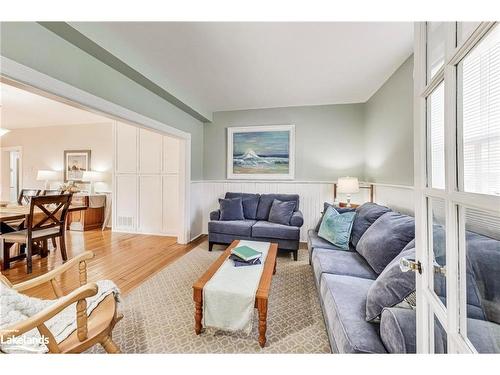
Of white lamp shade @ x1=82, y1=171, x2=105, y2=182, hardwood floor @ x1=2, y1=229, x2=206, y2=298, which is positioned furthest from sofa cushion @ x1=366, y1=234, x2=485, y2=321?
white lamp shade @ x1=82, y1=171, x2=105, y2=182

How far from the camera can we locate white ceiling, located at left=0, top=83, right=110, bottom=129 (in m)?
3.53

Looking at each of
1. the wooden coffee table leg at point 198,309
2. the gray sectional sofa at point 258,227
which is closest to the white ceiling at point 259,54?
the gray sectional sofa at point 258,227

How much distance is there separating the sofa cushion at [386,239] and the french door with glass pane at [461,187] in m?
0.93

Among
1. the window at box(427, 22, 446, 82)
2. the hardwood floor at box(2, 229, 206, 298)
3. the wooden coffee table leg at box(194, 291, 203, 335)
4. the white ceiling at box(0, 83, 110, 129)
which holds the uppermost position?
the white ceiling at box(0, 83, 110, 129)

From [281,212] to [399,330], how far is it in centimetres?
254

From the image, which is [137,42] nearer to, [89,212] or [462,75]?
[462,75]

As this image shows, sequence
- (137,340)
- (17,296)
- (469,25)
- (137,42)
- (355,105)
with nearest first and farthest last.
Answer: (469,25) → (17,296) → (137,340) → (137,42) → (355,105)

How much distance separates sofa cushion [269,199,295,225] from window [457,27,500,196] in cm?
284

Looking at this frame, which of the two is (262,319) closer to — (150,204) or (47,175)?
(150,204)

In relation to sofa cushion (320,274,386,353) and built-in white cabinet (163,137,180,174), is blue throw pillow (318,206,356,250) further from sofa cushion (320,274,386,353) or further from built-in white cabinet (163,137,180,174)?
built-in white cabinet (163,137,180,174)

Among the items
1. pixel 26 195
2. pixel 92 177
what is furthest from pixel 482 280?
pixel 26 195

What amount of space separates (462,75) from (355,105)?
370 centimetres

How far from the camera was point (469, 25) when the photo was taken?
0.52 m
